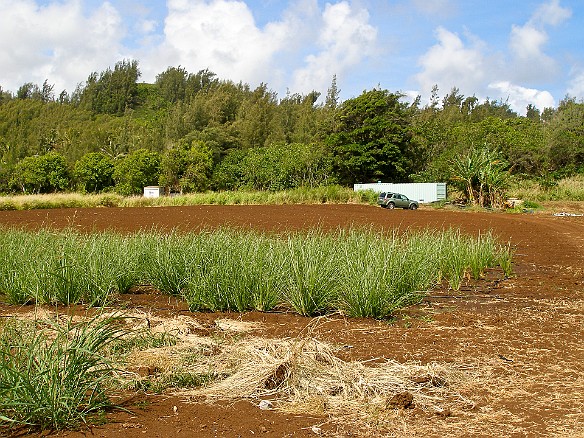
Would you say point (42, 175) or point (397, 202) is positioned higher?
point (42, 175)

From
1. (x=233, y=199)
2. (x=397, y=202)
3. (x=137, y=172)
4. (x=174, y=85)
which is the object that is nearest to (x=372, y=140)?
(x=397, y=202)

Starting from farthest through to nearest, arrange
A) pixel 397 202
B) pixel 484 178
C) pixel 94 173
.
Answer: pixel 94 173 → pixel 397 202 → pixel 484 178

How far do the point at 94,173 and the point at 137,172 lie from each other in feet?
21.7

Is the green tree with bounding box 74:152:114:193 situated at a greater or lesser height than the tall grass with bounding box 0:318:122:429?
greater

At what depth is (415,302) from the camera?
22.5ft

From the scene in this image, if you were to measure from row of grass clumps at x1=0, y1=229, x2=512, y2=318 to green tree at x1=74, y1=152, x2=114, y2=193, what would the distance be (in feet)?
159

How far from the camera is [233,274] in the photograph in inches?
253

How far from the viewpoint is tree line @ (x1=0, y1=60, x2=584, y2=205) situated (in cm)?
4350

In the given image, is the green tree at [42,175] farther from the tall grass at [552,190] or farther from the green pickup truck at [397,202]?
the tall grass at [552,190]

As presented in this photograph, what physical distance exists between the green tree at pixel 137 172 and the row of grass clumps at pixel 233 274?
43312 millimetres

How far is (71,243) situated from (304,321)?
3.60 m

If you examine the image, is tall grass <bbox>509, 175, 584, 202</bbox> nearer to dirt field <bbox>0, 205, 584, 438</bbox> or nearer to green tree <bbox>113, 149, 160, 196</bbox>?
dirt field <bbox>0, 205, 584, 438</bbox>

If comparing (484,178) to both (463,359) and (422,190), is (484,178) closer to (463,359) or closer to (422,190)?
(422,190)

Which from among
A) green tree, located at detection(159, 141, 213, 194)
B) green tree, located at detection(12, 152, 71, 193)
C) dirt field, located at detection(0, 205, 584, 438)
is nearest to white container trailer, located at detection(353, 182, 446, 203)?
green tree, located at detection(159, 141, 213, 194)
